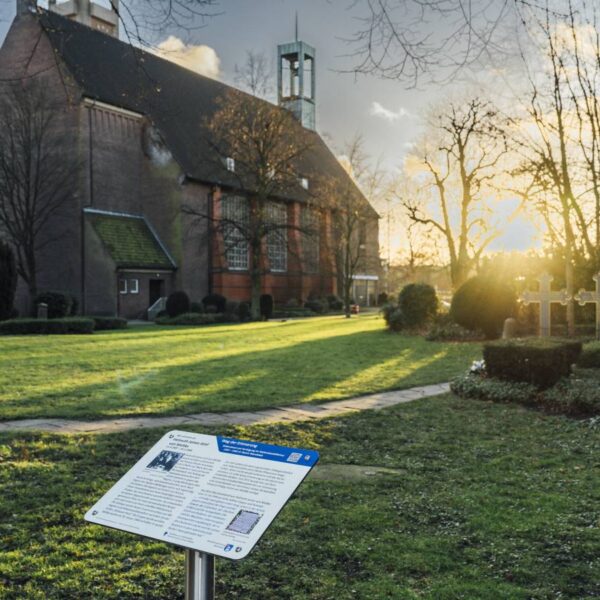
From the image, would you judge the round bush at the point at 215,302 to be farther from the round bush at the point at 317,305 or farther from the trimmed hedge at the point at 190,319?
the round bush at the point at 317,305

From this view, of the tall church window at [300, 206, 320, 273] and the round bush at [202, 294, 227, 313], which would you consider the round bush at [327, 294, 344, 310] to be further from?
the round bush at [202, 294, 227, 313]

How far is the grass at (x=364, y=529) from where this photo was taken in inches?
142

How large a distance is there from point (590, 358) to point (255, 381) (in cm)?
637

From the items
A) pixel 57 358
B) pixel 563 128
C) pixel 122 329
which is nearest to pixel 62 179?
pixel 122 329

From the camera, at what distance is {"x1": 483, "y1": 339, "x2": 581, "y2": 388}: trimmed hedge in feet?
32.8

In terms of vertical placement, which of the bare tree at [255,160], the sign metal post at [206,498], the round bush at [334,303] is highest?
the bare tree at [255,160]

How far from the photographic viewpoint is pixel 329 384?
11.4m

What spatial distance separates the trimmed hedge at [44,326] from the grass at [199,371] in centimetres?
232

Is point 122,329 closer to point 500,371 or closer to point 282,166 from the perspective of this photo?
point 282,166

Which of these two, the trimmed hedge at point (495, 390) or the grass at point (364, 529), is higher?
the trimmed hedge at point (495, 390)

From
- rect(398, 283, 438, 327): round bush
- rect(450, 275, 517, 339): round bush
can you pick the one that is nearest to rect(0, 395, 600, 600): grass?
rect(450, 275, 517, 339): round bush

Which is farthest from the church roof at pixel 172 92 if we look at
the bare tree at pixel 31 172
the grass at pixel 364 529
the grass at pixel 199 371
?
the grass at pixel 364 529

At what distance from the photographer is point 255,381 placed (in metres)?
11.6

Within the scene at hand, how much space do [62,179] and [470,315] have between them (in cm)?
2252
